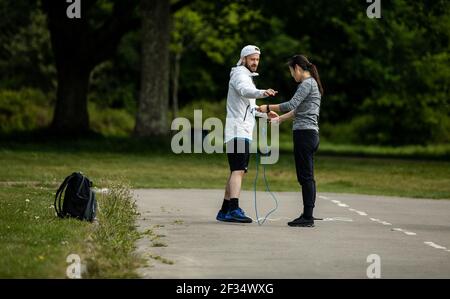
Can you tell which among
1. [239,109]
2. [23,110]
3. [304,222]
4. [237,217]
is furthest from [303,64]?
[23,110]

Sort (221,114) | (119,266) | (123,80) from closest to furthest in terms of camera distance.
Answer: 1. (119,266)
2. (221,114)
3. (123,80)

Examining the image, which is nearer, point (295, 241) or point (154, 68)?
point (295, 241)

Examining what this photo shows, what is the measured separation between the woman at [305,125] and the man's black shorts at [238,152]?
1.67 ft

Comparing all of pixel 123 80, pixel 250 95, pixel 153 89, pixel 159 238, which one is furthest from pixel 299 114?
pixel 123 80

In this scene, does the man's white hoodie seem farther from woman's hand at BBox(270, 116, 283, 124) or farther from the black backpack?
the black backpack

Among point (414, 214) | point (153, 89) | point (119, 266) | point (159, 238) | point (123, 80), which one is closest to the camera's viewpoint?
point (119, 266)

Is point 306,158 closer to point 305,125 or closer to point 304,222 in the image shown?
point 305,125

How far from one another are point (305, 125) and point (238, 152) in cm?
95

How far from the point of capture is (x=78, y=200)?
14.5 m

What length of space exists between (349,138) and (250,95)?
4913 cm

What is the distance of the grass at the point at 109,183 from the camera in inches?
424

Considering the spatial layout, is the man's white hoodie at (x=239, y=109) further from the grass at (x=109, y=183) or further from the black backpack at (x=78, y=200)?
the black backpack at (x=78, y=200)

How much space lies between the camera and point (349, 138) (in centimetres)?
6353

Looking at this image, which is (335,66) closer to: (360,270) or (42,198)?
(42,198)
